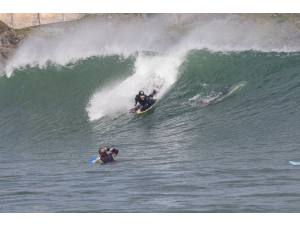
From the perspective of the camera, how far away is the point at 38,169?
50.9 feet

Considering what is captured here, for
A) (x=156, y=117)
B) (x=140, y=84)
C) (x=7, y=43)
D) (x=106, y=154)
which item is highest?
(x=7, y=43)

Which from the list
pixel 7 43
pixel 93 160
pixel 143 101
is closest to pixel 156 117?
pixel 143 101

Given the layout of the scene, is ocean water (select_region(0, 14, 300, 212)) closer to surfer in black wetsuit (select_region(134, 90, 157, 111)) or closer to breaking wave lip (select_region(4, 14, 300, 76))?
breaking wave lip (select_region(4, 14, 300, 76))

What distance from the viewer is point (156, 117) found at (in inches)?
679

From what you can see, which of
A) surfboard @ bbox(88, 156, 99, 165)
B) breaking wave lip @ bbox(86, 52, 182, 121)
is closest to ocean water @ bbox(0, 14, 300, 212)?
breaking wave lip @ bbox(86, 52, 182, 121)

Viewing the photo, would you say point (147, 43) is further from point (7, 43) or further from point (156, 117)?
point (7, 43)

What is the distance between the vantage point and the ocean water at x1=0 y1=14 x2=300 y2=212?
1423cm

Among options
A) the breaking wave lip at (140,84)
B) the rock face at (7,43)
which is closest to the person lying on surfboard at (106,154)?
the breaking wave lip at (140,84)

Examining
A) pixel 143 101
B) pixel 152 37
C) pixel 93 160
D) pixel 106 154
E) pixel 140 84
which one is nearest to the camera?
pixel 106 154

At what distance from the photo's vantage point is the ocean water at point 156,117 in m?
14.2

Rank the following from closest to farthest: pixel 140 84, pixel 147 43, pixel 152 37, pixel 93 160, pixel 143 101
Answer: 1. pixel 93 160
2. pixel 143 101
3. pixel 152 37
4. pixel 147 43
5. pixel 140 84

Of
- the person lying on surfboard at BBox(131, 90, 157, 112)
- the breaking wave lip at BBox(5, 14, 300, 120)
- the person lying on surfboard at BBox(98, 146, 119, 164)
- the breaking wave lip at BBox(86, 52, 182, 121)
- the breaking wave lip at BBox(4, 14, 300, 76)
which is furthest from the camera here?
the breaking wave lip at BBox(86, 52, 182, 121)

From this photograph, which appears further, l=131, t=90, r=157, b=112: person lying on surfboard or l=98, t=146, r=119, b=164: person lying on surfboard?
l=131, t=90, r=157, b=112: person lying on surfboard
